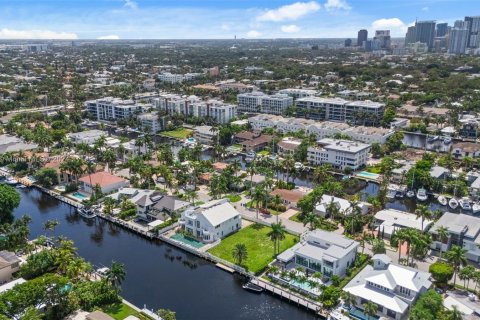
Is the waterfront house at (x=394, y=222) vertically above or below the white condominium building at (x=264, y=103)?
below

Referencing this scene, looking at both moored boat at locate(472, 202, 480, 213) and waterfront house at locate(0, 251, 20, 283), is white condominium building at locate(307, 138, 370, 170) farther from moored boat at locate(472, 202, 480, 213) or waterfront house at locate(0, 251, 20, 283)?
waterfront house at locate(0, 251, 20, 283)

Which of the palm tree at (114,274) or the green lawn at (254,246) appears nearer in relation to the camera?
the palm tree at (114,274)

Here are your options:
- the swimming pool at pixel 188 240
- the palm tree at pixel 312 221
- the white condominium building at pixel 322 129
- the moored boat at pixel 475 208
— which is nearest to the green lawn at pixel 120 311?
the swimming pool at pixel 188 240

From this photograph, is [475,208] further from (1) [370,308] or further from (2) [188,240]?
(2) [188,240]

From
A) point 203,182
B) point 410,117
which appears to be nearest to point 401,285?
point 203,182

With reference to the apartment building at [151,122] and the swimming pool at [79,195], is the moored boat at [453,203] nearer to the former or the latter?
the swimming pool at [79,195]

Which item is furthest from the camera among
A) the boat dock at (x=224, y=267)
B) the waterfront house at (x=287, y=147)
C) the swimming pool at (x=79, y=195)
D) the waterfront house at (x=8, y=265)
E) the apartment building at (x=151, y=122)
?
the apartment building at (x=151, y=122)

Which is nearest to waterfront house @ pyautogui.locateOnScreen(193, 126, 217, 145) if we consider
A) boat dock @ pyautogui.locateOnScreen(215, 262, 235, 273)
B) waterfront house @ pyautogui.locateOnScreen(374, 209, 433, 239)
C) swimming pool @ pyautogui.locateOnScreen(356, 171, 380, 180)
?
swimming pool @ pyautogui.locateOnScreen(356, 171, 380, 180)
